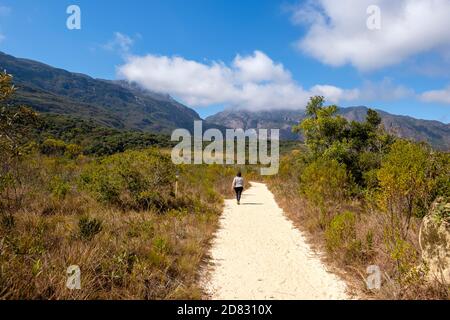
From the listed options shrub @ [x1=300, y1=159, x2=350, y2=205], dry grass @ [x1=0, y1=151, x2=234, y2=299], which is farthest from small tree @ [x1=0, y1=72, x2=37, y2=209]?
shrub @ [x1=300, y1=159, x2=350, y2=205]

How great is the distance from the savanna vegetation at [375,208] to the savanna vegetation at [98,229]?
311cm

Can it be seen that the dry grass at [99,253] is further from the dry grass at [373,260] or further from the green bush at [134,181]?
the dry grass at [373,260]

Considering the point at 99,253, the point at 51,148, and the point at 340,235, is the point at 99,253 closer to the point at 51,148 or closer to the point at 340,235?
the point at 340,235

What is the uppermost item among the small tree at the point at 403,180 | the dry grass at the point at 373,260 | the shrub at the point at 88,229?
the small tree at the point at 403,180

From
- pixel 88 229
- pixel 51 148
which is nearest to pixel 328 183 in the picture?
pixel 88 229

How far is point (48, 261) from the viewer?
14.9 ft

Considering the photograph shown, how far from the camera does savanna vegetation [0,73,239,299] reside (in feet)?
14.1

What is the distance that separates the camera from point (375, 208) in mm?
8422

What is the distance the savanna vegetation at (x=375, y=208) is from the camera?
4.82 meters

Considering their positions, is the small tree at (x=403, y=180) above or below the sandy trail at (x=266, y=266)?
above

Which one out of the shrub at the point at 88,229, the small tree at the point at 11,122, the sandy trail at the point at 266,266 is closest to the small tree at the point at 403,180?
the sandy trail at the point at 266,266

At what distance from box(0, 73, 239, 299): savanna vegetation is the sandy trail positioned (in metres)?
0.47

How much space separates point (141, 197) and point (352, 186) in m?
8.11

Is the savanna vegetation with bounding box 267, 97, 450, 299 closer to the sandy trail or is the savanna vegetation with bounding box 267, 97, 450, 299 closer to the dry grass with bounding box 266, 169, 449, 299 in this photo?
the dry grass with bounding box 266, 169, 449, 299
